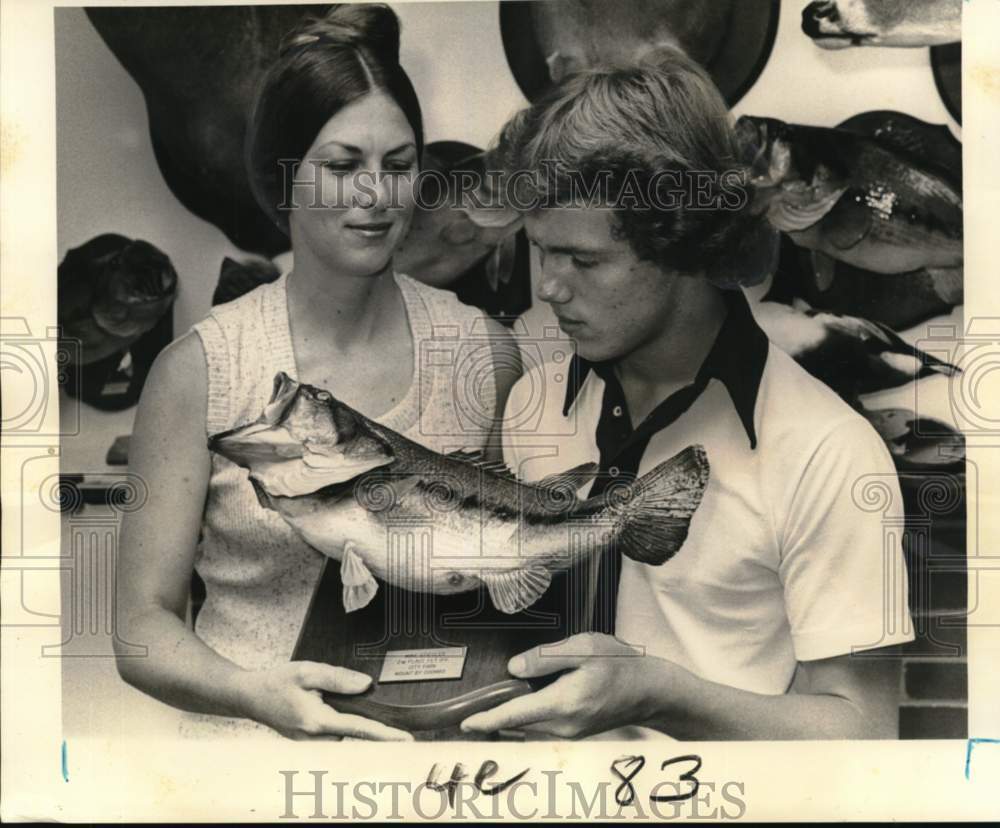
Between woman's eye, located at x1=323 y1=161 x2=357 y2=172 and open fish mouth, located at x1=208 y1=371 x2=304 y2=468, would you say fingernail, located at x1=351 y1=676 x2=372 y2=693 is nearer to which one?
open fish mouth, located at x1=208 y1=371 x2=304 y2=468

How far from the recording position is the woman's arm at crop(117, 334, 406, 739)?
8.77 ft

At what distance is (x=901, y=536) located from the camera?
105 inches

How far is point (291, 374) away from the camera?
8.79ft

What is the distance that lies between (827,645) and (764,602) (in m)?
0.17

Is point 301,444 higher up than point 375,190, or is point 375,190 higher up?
point 375,190

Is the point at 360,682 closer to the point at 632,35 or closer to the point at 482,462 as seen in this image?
the point at 482,462

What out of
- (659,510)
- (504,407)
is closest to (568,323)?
(504,407)

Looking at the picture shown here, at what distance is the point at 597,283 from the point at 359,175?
57 centimetres

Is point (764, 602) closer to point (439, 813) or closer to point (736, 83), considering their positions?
point (439, 813)

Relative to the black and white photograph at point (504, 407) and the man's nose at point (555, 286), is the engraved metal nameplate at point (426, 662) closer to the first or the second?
the black and white photograph at point (504, 407)

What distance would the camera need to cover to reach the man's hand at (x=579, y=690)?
2637 millimetres

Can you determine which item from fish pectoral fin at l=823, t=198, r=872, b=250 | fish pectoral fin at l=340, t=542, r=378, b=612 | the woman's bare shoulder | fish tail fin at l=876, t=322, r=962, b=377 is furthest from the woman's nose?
fish tail fin at l=876, t=322, r=962, b=377

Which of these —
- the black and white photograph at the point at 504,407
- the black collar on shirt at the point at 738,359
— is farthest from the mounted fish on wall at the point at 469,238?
the black collar on shirt at the point at 738,359

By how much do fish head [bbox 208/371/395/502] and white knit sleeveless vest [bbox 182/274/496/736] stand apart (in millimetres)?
26
